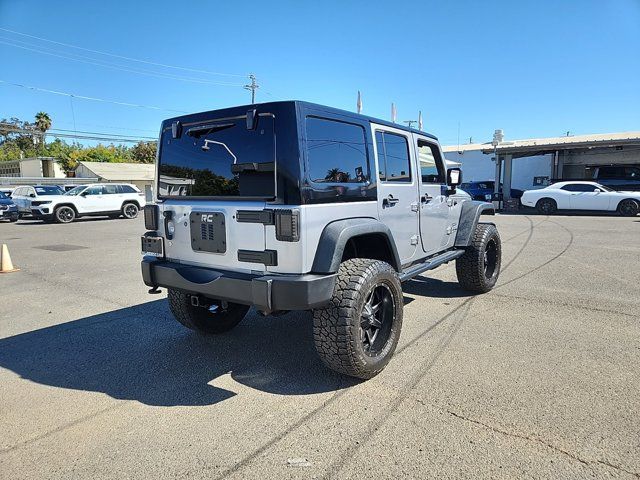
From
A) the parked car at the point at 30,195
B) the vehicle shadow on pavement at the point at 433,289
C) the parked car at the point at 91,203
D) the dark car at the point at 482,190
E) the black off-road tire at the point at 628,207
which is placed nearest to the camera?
the vehicle shadow on pavement at the point at 433,289

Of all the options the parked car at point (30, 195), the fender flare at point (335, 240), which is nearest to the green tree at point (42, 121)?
the parked car at point (30, 195)

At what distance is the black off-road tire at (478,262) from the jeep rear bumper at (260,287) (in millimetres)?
3148

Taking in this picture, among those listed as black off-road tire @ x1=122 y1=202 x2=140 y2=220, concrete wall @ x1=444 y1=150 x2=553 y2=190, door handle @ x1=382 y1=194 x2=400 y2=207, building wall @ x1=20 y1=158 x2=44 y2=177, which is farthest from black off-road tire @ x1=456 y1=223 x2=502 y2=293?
building wall @ x1=20 y1=158 x2=44 y2=177

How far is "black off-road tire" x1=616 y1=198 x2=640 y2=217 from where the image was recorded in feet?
56.7

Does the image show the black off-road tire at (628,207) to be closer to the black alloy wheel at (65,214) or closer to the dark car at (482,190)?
the dark car at (482,190)

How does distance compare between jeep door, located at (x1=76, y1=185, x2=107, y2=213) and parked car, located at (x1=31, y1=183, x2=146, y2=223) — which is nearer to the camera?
parked car, located at (x1=31, y1=183, x2=146, y2=223)

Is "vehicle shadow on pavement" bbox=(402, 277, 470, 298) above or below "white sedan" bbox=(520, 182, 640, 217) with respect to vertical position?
below

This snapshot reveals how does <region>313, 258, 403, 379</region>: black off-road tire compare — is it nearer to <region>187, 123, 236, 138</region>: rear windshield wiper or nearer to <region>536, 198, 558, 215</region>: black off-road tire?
<region>187, 123, 236, 138</region>: rear windshield wiper

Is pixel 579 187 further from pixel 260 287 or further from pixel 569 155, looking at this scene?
pixel 260 287

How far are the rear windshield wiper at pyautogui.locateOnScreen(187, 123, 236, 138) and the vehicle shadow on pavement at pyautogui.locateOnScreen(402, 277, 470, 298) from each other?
372cm

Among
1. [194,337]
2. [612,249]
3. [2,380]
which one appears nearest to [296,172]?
[194,337]

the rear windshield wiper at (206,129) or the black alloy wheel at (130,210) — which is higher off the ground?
the rear windshield wiper at (206,129)

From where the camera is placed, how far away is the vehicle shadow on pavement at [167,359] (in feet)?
10.7

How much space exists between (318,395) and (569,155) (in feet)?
95.5
